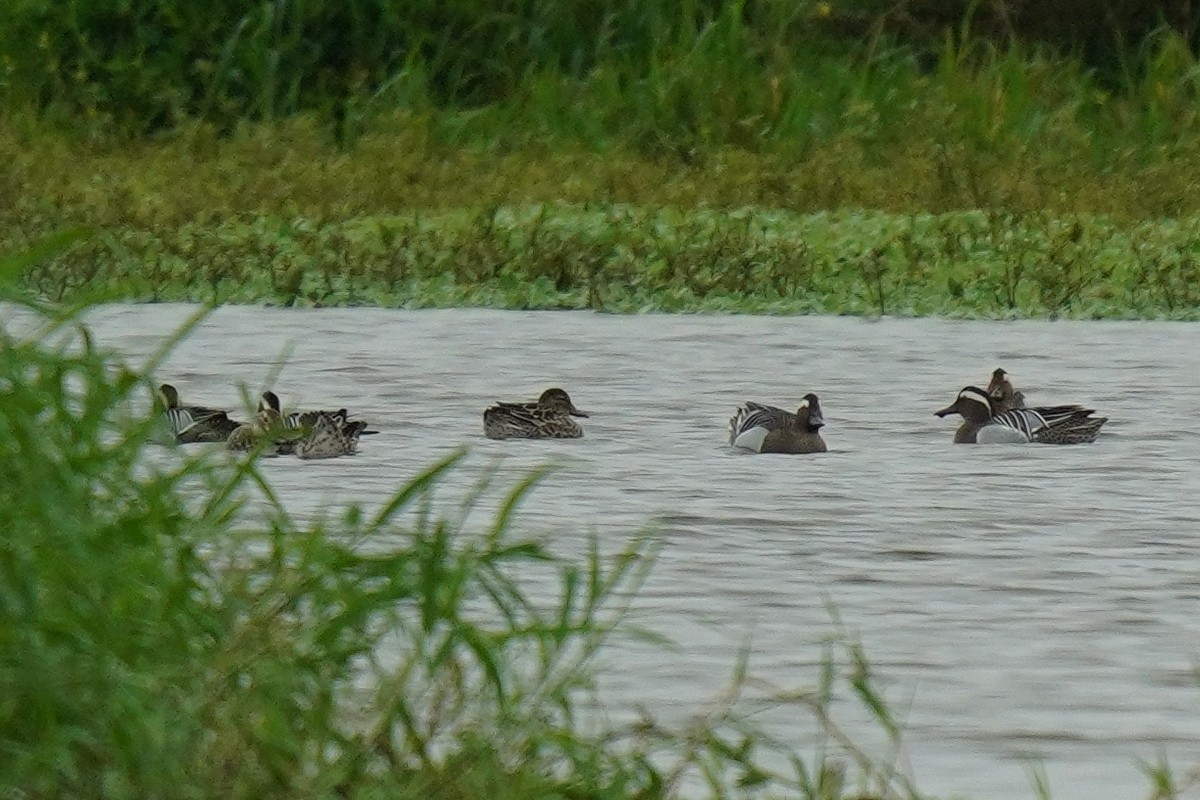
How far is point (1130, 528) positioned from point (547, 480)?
1.49 meters

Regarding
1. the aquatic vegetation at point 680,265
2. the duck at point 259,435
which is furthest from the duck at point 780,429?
the aquatic vegetation at point 680,265

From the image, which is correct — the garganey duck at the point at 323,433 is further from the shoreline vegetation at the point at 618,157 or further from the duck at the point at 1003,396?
the shoreline vegetation at the point at 618,157

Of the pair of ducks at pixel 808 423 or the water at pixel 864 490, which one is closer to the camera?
the water at pixel 864 490

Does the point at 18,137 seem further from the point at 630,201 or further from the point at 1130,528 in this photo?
the point at 1130,528

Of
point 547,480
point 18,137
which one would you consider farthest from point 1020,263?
point 18,137

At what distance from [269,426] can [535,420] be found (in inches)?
41.1

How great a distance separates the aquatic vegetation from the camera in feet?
36.5

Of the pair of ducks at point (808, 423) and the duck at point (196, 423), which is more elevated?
the pair of ducks at point (808, 423)

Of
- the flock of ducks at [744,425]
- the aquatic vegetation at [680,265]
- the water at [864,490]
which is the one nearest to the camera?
the water at [864,490]

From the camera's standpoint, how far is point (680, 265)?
38.1ft

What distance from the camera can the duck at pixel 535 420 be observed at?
7914 mm

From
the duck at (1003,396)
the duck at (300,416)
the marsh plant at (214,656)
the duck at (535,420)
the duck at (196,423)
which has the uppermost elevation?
the marsh plant at (214,656)

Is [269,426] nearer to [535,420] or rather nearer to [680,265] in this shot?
[535,420]

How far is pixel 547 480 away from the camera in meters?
7.31
